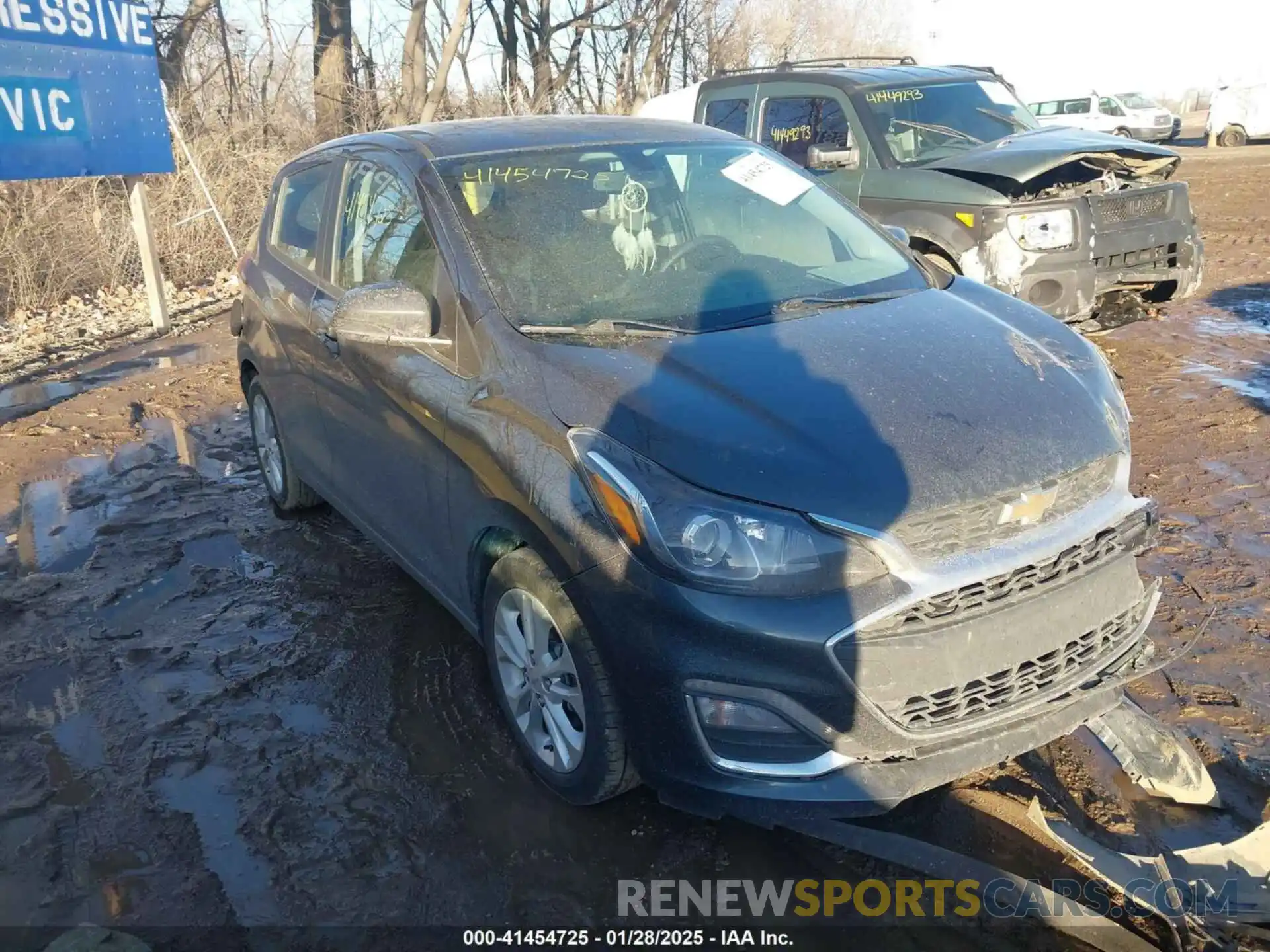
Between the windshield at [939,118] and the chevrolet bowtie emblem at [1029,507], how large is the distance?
16.6 ft

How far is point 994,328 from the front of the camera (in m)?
3.11

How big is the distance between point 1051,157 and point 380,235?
4.28 m

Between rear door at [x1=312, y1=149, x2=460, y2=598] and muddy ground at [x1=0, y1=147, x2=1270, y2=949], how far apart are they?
0.54 metres

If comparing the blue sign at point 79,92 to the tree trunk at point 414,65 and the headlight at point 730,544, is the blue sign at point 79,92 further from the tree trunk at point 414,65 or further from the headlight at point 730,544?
the tree trunk at point 414,65

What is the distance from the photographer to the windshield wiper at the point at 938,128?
7270 mm

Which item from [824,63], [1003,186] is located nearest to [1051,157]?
[1003,186]

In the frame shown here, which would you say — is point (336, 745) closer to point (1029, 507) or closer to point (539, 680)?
point (539, 680)

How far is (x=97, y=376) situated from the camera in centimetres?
853

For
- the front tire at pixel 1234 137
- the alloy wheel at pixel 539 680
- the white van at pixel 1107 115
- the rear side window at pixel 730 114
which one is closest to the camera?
the alloy wheel at pixel 539 680

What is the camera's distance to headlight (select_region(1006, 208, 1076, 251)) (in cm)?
618

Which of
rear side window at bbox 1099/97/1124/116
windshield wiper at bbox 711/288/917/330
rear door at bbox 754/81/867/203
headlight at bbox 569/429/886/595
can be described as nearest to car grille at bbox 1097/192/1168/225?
rear door at bbox 754/81/867/203

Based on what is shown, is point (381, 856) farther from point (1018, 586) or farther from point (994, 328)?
point (994, 328)

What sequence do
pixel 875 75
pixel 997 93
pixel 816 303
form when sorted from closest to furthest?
1. pixel 816 303
2. pixel 875 75
3. pixel 997 93

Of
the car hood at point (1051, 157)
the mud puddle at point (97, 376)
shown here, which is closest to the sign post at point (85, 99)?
the mud puddle at point (97, 376)
